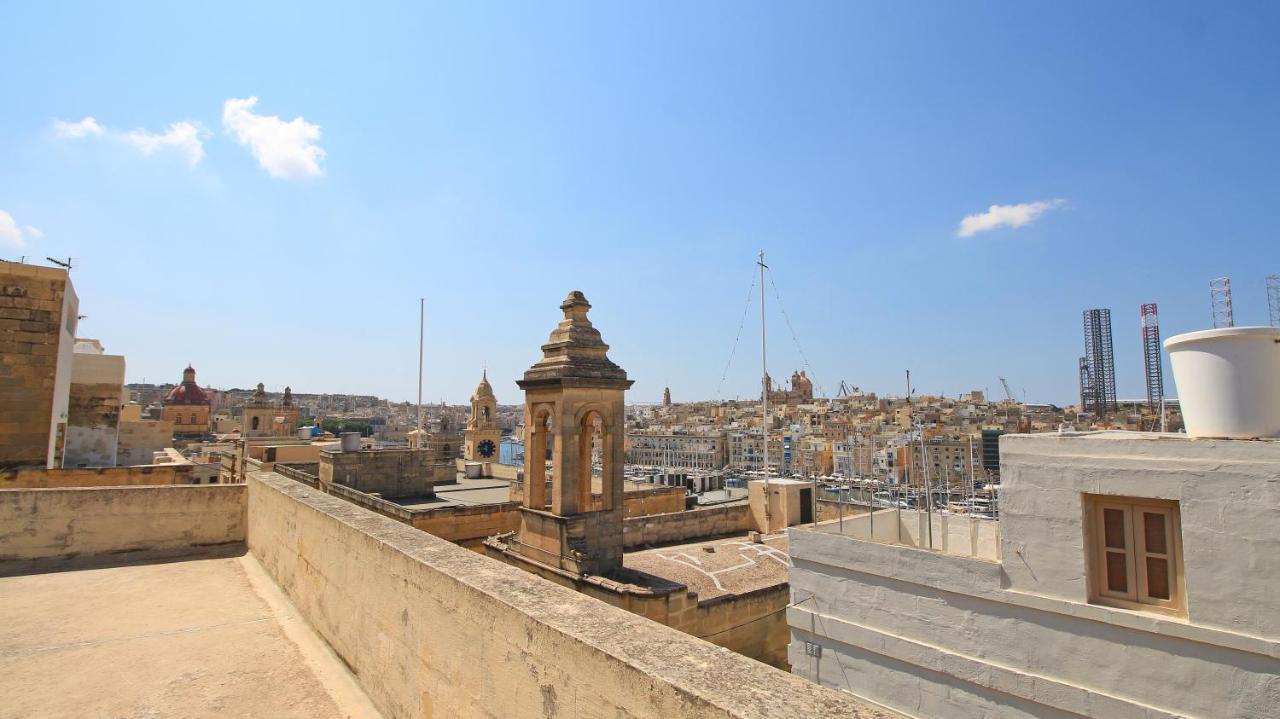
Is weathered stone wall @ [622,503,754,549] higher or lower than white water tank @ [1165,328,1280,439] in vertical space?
lower

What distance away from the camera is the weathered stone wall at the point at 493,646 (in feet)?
7.79

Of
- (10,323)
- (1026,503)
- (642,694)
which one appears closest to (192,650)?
(642,694)

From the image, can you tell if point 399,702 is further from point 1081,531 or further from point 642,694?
point 1081,531

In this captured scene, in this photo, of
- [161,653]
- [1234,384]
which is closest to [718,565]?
[1234,384]

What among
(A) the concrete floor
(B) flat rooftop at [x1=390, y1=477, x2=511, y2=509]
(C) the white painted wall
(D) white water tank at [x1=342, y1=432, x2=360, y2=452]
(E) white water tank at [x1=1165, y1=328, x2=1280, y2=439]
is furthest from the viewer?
(D) white water tank at [x1=342, y1=432, x2=360, y2=452]

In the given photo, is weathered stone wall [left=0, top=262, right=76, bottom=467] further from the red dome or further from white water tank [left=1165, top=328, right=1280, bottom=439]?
the red dome

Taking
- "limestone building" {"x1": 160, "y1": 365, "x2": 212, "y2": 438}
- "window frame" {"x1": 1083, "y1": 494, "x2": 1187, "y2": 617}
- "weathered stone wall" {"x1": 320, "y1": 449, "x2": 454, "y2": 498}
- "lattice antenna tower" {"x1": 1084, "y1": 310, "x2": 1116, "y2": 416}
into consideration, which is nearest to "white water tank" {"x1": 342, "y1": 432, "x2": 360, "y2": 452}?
"weathered stone wall" {"x1": 320, "y1": 449, "x2": 454, "y2": 498}

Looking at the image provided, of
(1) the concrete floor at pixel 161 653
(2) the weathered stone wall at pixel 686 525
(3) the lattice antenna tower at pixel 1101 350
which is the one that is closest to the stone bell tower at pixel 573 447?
(2) the weathered stone wall at pixel 686 525

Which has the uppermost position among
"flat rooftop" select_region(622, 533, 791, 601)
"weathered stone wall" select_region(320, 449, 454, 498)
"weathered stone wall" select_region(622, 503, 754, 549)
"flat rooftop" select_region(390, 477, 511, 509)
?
"weathered stone wall" select_region(320, 449, 454, 498)

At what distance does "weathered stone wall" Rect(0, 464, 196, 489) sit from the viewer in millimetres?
11617

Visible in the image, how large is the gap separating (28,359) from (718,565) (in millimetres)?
14941

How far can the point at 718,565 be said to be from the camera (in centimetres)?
1366

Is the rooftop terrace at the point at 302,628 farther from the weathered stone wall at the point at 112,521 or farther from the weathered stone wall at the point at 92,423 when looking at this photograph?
the weathered stone wall at the point at 92,423

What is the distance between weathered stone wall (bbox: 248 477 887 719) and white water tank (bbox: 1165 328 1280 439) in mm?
6087
